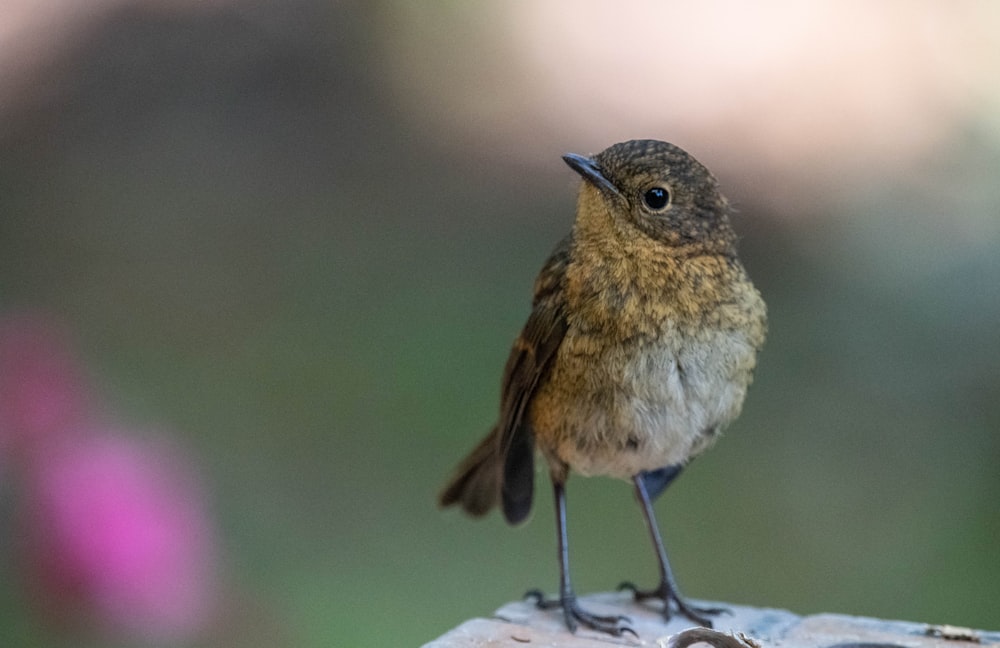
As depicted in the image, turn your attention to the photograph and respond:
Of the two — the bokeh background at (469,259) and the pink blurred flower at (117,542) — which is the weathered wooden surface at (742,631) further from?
the bokeh background at (469,259)

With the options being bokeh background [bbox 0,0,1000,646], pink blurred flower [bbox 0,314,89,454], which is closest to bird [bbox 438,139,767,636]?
pink blurred flower [bbox 0,314,89,454]

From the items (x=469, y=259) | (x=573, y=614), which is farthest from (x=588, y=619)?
(x=469, y=259)

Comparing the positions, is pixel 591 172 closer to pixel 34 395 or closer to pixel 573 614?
pixel 573 614

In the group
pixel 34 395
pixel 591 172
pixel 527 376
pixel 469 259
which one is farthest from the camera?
pixel 469 259

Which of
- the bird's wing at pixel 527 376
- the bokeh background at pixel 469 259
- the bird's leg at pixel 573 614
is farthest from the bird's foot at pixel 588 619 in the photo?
the bokeh background at pixel 469 259

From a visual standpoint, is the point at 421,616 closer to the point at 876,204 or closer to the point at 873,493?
the point at 873,493

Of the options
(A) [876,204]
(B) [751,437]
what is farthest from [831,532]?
(A) [876,204]
